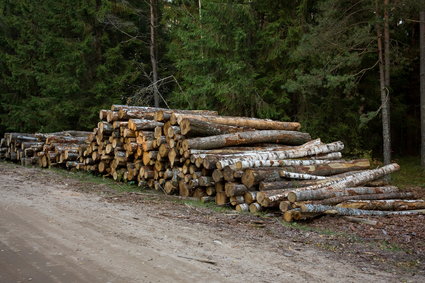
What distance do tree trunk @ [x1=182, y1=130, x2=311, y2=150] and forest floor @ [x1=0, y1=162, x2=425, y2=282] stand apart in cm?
169

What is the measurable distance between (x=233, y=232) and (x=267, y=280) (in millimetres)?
2109

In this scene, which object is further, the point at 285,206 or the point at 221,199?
the point at 221,199

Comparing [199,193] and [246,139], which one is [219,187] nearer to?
[199,193]

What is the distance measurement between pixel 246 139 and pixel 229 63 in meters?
7.37

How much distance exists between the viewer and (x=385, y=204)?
8.45 m

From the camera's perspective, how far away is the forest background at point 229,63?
48.6 feet

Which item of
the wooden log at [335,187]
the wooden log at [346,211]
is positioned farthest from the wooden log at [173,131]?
the wooden log at [346,211]

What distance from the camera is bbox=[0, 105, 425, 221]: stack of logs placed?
812cm

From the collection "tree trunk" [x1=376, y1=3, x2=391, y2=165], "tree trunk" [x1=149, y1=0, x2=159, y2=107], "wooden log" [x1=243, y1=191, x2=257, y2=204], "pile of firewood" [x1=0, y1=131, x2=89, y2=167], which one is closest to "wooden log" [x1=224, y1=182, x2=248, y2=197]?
"wooden log" [x1=243, y1=191, x2=257, y2=204]

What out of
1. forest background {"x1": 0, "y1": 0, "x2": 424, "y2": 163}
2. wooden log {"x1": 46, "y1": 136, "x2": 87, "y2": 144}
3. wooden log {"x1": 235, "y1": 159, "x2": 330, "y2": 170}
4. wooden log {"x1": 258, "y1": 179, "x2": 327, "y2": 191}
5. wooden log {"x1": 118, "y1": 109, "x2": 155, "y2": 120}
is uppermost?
forest background {"x1": 0, "y1": 0, "x2": 424, "y2": 163}

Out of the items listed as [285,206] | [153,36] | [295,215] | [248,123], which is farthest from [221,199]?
[153,36]

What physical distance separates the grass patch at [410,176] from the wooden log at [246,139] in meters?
4.08

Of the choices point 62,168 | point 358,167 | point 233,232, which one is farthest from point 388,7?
point 62,168

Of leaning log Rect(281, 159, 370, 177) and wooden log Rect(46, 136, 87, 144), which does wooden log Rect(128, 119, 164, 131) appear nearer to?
leaning log Rect(281, 159, 370, 177)
